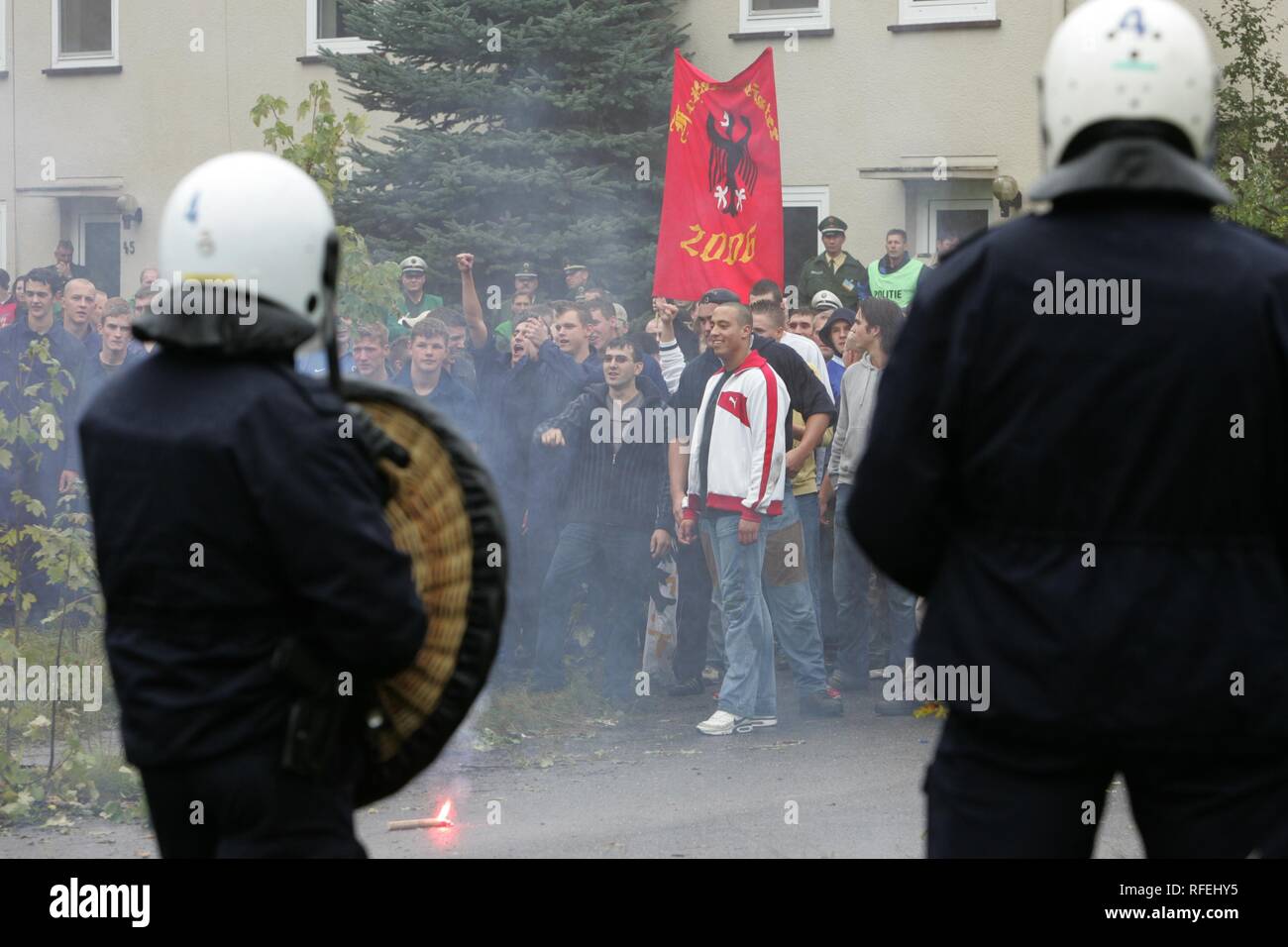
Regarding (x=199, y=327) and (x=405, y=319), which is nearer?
(x=199, y=327)

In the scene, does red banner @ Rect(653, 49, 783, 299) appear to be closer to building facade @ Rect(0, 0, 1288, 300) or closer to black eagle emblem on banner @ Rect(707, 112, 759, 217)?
black eagle emblem on banner @ Rect(707, 112, 759, 217)

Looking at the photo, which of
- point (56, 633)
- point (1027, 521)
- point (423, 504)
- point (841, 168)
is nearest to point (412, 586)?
point (423, 504)

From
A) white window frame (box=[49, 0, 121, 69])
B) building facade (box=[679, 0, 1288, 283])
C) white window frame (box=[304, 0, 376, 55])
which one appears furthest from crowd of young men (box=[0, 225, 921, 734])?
white window frame (box=[49, 0, 121, 69])

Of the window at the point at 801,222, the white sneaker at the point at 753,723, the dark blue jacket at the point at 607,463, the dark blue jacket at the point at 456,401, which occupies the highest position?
the window at the point at 801,222

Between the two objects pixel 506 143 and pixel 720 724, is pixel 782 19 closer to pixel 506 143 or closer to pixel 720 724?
pixel 506 143

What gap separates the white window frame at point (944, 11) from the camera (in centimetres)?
1852

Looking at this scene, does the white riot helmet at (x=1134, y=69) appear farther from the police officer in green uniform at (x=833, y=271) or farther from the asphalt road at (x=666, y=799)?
the police officer in green uniform at (x=833, y=271)

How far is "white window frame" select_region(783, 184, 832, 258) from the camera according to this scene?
19.3 metres

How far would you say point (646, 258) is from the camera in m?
17.0

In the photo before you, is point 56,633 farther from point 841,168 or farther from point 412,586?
point 841,168

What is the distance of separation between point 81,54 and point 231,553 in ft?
68.1

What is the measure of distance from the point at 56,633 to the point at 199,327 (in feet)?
20.6

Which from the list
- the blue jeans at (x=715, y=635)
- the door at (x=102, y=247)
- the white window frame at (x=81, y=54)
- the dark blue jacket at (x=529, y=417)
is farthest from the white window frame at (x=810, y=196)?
the dark blue jacket at (x=529, y=417)

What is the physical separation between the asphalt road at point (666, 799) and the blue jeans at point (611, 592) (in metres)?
0.52
